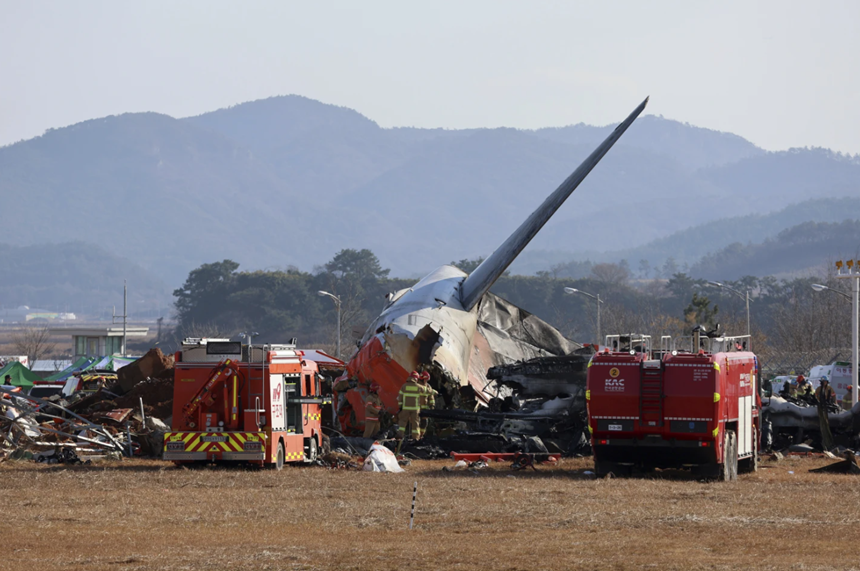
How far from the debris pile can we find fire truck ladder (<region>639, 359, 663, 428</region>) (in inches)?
483

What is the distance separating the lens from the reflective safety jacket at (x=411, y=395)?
32219mm

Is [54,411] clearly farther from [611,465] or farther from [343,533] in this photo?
[343,533]

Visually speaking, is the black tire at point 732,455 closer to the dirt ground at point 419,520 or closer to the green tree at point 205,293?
the dirt ground at point 419,520

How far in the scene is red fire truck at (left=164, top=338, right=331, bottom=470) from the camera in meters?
24.9

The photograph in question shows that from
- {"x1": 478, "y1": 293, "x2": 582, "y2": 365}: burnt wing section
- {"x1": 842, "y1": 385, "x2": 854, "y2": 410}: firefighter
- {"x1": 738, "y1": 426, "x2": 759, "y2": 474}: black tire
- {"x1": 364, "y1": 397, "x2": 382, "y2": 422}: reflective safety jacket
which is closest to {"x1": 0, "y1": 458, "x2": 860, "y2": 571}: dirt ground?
{"x1": 738, "y1": 426, "x2": 759, "y2": 474}: black tire

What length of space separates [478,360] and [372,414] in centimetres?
640

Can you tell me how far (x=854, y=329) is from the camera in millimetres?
42000

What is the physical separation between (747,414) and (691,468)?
2.00 meters

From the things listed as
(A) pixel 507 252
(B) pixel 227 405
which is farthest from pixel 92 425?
(A) pixel 507 252

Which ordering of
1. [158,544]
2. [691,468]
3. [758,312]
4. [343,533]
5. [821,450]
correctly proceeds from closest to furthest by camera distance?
[158,544]
[343,533]
[691,468]
[821,450]
[758,312]

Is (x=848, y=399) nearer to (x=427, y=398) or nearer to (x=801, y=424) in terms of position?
(x=801, y=424)

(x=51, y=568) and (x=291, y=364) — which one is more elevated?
(x=291, y=364)

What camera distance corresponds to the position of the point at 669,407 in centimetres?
2317

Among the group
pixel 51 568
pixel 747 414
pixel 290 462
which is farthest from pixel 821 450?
pixel 51 568
